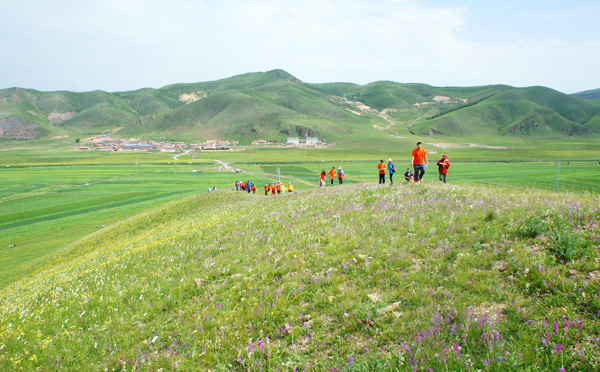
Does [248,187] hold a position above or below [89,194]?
above

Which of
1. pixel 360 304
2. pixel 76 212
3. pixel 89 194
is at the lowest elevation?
pixel 76 212

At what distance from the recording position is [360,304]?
21.1ft

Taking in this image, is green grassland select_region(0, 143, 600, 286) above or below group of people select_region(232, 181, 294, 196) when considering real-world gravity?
below

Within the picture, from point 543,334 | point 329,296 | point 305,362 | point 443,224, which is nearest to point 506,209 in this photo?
point 443,224

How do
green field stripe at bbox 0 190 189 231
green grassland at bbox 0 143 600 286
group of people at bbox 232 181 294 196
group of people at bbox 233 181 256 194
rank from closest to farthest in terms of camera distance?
green grassland at bbox 0 143 600 286
group of people at bbox 232 181 294 196
group of people at bbox 233 181 256 194
green field stripe at bbox 0 190 189 231

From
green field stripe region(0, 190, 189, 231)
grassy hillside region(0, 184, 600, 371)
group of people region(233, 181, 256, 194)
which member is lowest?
green field stripe region(0, 190, 189, 231)

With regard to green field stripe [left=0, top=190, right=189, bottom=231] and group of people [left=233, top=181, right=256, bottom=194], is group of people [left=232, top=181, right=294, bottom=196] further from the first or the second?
green field stripe [left=0, top=190, right=189, bottom=231]

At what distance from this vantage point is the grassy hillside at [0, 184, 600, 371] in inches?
193

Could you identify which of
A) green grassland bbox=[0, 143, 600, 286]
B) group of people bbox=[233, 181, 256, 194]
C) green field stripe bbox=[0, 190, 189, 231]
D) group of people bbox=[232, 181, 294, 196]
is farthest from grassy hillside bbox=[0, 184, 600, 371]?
green field stripe bbox=[0, 190, 189, 231]

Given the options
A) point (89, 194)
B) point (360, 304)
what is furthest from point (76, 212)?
point (360, 304)

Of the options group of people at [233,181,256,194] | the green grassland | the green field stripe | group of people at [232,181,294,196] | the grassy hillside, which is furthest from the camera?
the green field stripe

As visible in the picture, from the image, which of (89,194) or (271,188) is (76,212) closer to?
(89,194)

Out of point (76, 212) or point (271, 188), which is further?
point (76, 212)

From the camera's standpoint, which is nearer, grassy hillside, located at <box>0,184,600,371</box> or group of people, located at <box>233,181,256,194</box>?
grassy hillside, located at <box>0,184,600,371</box>
